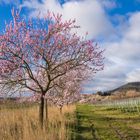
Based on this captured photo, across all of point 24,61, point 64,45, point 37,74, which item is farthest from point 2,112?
point 64,45

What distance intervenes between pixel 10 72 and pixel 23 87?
972 mm

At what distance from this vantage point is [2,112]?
1661 cm

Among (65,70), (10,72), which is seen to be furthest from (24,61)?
(65,70)

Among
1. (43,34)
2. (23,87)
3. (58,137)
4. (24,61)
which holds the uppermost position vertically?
(43,34)

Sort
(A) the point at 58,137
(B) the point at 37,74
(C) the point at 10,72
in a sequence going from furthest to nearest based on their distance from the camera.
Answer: (B) the point at 37,74, (C) the point at 10,72, (A) the point at 58,137

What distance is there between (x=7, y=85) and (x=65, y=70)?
2.31 metres

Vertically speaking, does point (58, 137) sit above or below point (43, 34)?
below

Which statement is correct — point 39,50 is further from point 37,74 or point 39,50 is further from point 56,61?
point 37,74

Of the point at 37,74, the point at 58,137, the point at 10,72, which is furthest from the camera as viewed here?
the point at 37,74

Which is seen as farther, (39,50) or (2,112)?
(2,112)

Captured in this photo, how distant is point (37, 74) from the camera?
16.2 meters

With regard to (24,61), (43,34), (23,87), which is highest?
(43,34)

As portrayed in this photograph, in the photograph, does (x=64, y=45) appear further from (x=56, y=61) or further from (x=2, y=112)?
(x=2, y=112)

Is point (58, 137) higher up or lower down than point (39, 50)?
lower down
